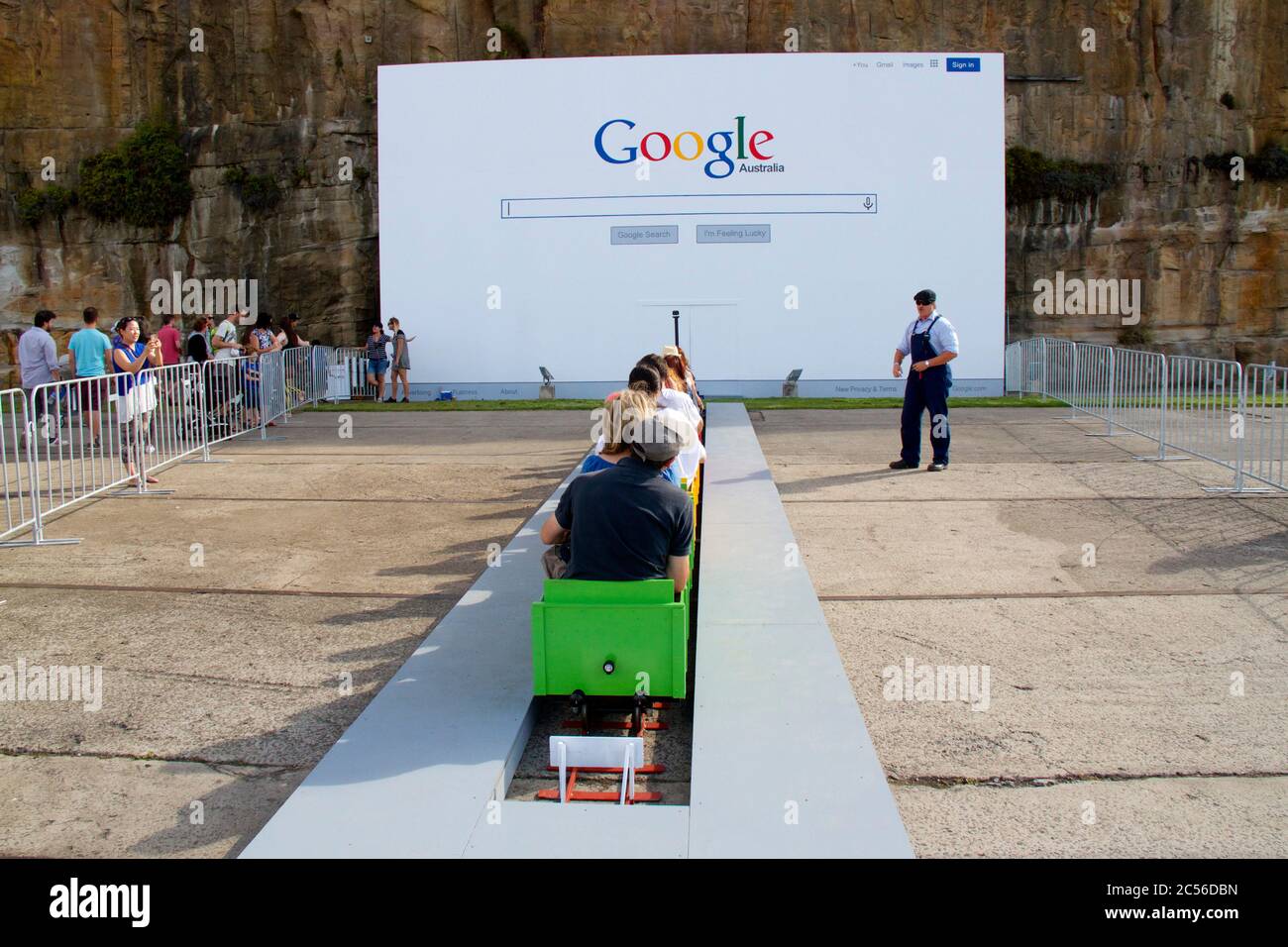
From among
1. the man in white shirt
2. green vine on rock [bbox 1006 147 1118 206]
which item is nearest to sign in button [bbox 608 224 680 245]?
the man in white shirt

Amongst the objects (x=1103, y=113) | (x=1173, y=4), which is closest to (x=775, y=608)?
(x=1103, y=113)

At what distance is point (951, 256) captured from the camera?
22562 millimetres

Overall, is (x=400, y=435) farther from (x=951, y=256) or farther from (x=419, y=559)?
(x=951, y=256)

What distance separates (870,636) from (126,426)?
8203 mm

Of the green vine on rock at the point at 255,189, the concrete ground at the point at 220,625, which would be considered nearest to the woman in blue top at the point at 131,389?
the concrete ground at the point at 220,625

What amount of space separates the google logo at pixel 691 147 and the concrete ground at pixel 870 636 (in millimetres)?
11244

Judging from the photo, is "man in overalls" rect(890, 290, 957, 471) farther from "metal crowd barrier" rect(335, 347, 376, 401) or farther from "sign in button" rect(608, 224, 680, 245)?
"metal crowd barrier" rect(335, 347, 376, 401)

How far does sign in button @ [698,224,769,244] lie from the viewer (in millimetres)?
22609

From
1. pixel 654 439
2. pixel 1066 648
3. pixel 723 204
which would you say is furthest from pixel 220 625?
pixel 723 204

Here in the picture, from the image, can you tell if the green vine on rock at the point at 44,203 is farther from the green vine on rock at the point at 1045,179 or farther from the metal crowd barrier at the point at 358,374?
the green vine on rock at the point at 1045,179

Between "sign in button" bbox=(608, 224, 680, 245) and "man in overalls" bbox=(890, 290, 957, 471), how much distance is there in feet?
35.5

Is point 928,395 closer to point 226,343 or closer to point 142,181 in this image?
point 226,343

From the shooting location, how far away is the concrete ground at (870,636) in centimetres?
448

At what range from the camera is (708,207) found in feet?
74.1
